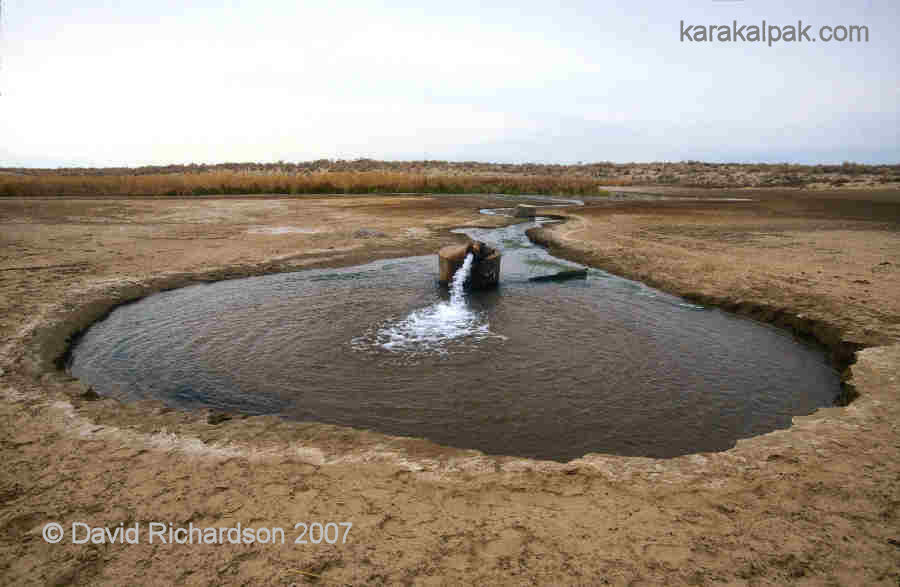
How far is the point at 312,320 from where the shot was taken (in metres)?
7.70

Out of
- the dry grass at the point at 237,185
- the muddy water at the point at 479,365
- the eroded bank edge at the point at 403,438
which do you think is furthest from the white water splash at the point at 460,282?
the dry grass at the point at 237,185

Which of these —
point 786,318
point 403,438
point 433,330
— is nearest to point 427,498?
point 403,438

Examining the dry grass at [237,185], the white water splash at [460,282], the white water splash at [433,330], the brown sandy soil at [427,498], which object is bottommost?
the brown sandy soil at [427,498]

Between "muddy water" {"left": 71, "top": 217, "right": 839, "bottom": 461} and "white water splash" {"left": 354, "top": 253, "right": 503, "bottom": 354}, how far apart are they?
4cm

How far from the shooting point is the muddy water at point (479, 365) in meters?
4.79

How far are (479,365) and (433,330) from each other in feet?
4.79

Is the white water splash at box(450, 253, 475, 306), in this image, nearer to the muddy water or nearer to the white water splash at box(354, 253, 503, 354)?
the white water splash at box(354, 253, 503, 354)

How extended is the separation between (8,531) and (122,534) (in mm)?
689

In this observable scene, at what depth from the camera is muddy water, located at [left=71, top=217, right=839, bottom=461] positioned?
15.7 ft

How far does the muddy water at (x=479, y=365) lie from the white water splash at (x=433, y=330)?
0.04 meters

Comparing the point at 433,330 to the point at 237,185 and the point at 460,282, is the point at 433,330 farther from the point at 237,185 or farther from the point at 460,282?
the point at 237,185

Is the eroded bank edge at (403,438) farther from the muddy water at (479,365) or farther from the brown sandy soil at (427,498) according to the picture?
the muddy water at (479,365)

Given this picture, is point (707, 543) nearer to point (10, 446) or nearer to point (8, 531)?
point (8, 531)

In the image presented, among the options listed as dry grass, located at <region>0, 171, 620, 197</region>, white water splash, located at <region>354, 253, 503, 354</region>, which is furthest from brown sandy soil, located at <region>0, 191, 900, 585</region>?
dry grass, located at <region>0, 171, 620, 197</region>
